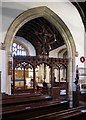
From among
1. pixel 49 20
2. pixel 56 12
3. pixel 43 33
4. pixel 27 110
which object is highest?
pixel 56 12

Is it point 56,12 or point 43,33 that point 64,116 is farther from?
point 43,33

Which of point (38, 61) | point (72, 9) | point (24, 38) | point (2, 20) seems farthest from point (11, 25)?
point (24, 38)

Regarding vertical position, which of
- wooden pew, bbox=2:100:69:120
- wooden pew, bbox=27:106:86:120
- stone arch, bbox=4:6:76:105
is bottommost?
wooden pew, bbox=2:100:69:120

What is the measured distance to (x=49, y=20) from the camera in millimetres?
7840

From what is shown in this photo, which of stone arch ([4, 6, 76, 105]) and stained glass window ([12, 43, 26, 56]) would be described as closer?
stone arch ([4, 6, 76, 105])

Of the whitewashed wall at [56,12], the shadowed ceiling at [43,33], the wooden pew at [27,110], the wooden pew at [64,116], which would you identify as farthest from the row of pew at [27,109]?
the shadowed ceiling at [43,33]

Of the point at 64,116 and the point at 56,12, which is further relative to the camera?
the point at 56,12

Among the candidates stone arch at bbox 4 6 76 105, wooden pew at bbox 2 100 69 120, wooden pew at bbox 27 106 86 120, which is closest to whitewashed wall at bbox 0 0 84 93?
stone arch at bbox 4 6 76 105

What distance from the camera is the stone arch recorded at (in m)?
6.89

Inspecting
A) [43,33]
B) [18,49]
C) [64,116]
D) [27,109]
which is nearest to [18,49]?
[18,49]

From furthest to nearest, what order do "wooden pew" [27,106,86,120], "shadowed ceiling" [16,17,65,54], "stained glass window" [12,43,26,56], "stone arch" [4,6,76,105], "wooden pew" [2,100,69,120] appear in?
"stained glass window" [12,43,26,56] → "shadowed ceiling" [16,17,65,54] → "stone arch" [4,6,76,105] → "wooden pew" [2,100,69,120] → "wooden pew" [27,106,86,120]

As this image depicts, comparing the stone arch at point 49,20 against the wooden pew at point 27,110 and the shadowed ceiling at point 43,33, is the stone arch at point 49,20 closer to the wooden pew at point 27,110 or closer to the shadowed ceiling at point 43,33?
the shadowed ceiling at point 43,33

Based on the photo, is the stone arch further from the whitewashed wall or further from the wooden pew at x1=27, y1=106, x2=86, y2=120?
the wooden pew at x1=27, y1=106, x2=86, y2=120

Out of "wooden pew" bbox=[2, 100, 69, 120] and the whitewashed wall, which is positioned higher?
the whitewashed wall
